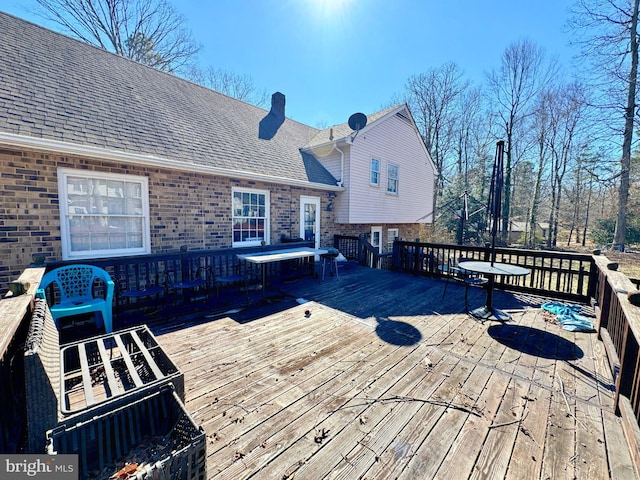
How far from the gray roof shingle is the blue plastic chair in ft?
7.20

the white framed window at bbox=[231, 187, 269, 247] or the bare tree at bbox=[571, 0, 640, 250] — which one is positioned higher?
the bare tree at bbox=[571, 0, 640, 250]

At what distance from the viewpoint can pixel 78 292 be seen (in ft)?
13.6

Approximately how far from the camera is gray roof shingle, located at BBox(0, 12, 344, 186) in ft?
15.7

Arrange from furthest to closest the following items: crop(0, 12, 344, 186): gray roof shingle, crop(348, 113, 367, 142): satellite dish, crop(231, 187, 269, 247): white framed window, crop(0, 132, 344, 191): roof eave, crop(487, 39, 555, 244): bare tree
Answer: crop(487, 39, 555, 244): bare tree
crop(348, 113, 367, 142): satellite dish
crop(231, 187, 269, 247): white framed window
crop(0, 12, 344, 186): gray roof shingle
crop(0, 132, 344, 191): roof eave

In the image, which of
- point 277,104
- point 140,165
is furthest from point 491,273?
point 277,104

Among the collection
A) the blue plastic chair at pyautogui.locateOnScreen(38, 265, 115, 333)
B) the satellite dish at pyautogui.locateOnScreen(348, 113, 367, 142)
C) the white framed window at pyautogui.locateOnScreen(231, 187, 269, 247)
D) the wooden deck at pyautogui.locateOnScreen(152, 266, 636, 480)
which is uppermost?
the satellite dish at pyautogui.locateOnScreen(348, 113, 367, 142)

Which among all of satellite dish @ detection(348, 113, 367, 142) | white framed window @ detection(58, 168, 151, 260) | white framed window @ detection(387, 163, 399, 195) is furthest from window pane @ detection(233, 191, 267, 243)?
white framed window @ detection(387, 163, 399, 195)

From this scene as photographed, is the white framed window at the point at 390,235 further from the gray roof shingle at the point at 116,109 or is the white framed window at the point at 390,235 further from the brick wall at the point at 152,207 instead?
the brick wall at the point at 152,207

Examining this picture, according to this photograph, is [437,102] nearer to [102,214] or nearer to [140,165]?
[140,165]

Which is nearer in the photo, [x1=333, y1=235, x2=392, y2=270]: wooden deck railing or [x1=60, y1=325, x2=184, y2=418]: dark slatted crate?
[x1=60, y1=325, x2=184, y2=418]: dark slatted crate

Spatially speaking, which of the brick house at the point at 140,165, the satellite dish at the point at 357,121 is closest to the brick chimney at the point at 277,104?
the brick house at the point at 140,165

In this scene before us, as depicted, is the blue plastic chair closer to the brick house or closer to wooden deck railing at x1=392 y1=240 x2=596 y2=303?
the brick house

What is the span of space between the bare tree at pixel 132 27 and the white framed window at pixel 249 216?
11.8 m

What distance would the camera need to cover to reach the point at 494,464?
5.99 ft
